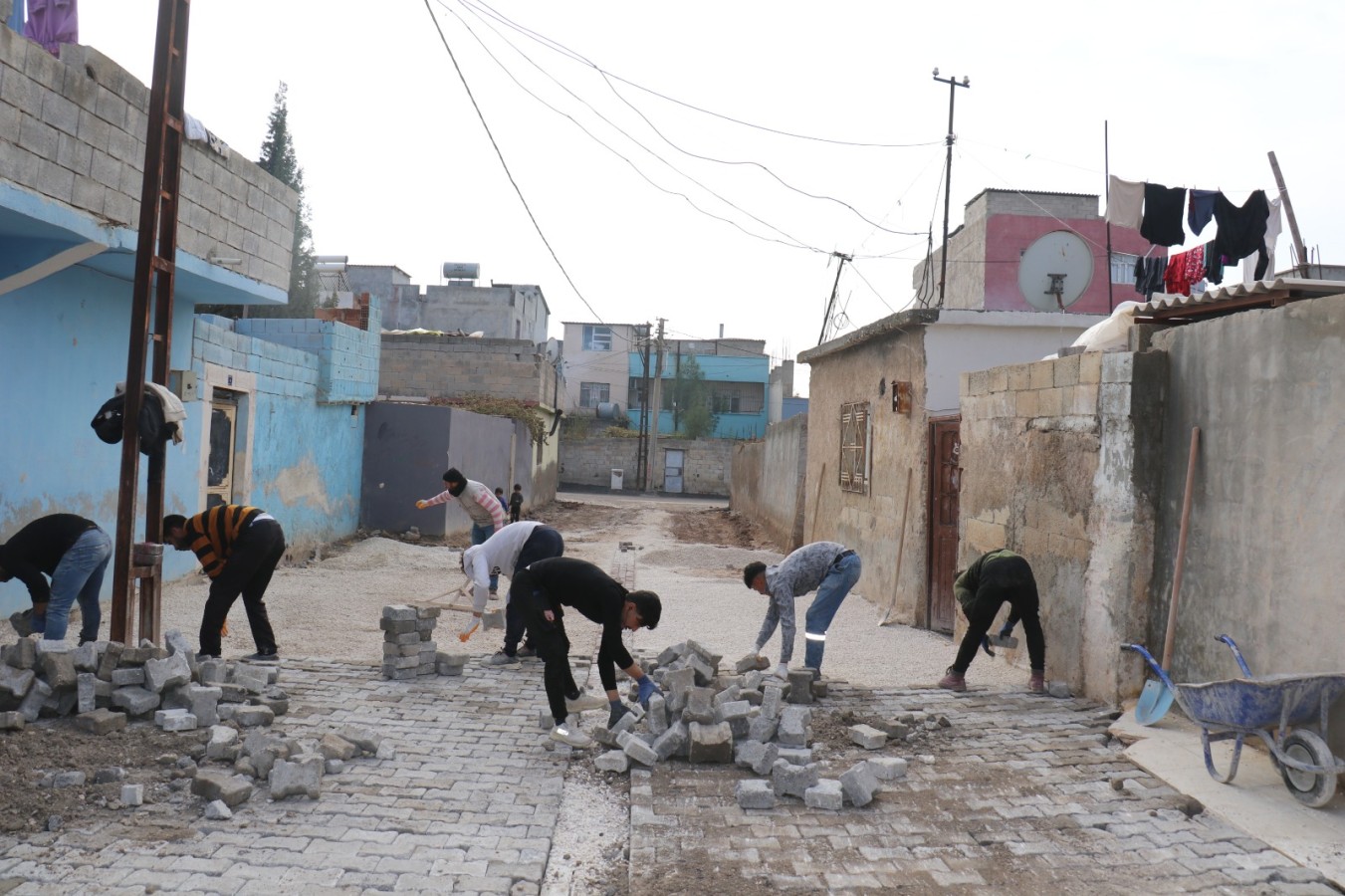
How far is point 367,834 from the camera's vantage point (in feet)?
14.3

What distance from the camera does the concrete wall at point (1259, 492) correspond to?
16.6 ft

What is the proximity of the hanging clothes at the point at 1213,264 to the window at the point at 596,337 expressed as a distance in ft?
139

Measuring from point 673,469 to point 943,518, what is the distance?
33.7 meters

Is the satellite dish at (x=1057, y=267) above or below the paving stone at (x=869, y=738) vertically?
above

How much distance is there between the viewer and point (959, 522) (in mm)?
9461

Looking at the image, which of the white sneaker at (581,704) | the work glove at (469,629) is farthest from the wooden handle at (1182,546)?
the work glove at (469,629)

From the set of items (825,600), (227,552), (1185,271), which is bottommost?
(825,600)

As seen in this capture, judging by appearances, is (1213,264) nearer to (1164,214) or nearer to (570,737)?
(1164,214)

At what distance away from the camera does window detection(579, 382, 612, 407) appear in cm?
5344

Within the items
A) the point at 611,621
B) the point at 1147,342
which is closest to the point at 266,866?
the point at 611,621

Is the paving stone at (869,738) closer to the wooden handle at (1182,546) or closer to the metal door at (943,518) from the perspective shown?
the wooden handle at (1182,546)

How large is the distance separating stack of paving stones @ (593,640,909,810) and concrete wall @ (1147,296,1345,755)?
1826mm

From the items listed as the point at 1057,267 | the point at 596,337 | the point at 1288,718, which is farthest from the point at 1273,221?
the point at 596,337

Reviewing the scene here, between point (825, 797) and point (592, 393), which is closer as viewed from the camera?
point (825, 797)
